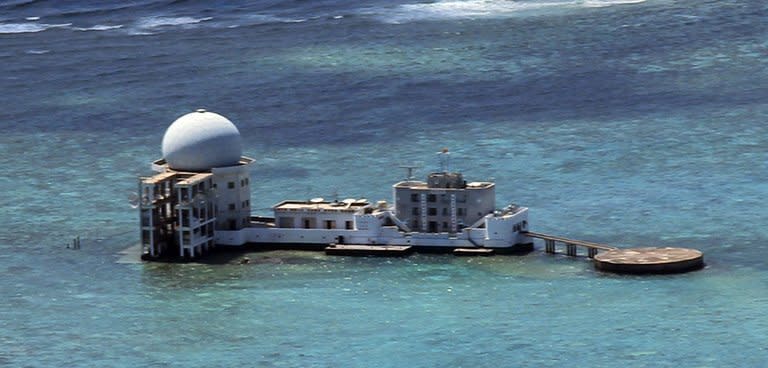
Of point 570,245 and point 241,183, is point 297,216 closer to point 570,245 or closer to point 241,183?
point 241,183

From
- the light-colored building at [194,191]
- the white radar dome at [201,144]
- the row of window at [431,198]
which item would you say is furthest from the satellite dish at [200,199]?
the row of window at [431,198]

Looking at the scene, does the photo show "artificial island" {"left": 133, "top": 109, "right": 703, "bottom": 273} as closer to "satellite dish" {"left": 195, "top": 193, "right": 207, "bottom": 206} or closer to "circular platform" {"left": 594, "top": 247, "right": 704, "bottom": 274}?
"satellite dish" {"left": 195, "top": 193, "right": 207, "bottom": 206}

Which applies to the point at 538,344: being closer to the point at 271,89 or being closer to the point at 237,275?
the point at 237,275

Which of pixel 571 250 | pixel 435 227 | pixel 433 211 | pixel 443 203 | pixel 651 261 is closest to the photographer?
pixel 651 261

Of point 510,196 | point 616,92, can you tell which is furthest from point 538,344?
point 616,92

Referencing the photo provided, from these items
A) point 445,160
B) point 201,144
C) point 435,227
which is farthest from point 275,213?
point 445,160

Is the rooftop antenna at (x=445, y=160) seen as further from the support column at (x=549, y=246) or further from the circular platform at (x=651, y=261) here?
the circular platform at (x=651, y=261)

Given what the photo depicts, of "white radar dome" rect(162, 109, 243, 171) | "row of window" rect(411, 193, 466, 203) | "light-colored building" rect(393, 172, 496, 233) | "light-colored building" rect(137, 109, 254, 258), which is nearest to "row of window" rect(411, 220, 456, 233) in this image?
"light-colored building" rect(393, 172, 496, 233)
